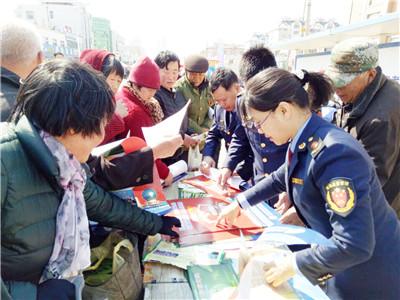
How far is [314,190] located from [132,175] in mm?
755

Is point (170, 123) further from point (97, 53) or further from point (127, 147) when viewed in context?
point (97, 53)

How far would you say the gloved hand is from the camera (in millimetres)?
917

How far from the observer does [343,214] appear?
0.88 metres

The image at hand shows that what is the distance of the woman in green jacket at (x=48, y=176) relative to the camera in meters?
0.82

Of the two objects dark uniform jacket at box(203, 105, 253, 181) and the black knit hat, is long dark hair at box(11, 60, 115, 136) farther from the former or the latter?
the black knit hat

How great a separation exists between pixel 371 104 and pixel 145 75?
138cm

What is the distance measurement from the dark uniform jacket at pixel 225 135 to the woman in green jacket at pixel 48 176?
1.35 meters

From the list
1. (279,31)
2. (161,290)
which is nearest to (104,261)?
(161,290)

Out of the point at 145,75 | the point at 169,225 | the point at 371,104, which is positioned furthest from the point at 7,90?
the point at 371,104

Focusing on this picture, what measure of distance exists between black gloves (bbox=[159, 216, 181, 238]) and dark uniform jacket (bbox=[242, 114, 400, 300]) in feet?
1.65

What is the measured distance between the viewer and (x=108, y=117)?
0.96 m

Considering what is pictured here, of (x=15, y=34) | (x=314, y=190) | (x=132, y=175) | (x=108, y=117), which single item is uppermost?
(x=15, y=34)

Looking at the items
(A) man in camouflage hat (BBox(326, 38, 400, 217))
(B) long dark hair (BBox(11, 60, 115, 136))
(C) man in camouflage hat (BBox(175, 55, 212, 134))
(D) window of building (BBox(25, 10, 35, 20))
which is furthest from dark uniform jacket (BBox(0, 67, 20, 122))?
(D) window of building (BBox(25, 10, 35, 20))

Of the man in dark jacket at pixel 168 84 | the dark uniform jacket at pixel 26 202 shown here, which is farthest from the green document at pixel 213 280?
the man in dark jacket at pixel 168 84
